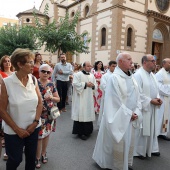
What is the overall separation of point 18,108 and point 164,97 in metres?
4.08

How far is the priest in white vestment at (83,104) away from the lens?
5008 mm

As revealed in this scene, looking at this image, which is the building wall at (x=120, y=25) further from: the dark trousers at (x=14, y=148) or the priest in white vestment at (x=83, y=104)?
the dark trousers at (x=14, y=148)

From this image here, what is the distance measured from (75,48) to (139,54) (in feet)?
29.6

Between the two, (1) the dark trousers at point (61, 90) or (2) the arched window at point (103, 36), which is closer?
(1) the dark trousers at point (61, 90)

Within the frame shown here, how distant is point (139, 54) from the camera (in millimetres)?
18891

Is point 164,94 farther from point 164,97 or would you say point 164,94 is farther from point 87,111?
point 87,111

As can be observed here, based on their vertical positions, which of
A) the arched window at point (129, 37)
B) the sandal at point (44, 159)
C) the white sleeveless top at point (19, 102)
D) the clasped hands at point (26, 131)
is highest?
the arched window at point (129, 37)

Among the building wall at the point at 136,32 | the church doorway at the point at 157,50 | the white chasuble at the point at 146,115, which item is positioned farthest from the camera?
the church doorway at the point at 157,50

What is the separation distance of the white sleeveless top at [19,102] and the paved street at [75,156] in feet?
4.75

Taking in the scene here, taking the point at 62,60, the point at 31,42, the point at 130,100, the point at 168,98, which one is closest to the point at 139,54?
the point at 31,42

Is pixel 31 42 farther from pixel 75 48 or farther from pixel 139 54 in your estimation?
pixel 139 54

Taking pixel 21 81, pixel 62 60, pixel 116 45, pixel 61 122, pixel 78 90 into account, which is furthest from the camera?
pixel 116 45

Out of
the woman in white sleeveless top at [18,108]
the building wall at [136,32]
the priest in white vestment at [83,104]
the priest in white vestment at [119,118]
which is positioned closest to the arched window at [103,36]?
the building wall at [136,32]

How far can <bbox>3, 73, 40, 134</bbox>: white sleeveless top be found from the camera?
2.29m
